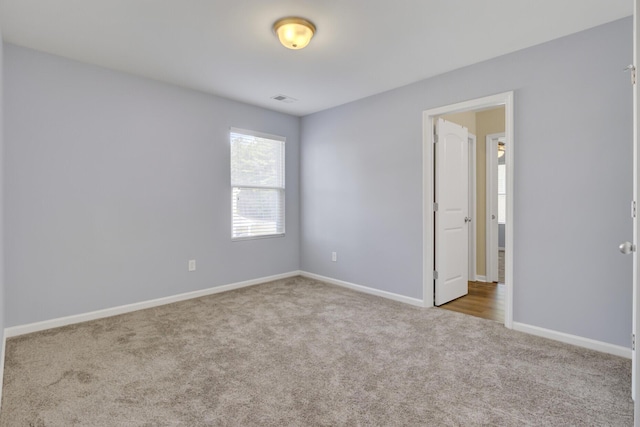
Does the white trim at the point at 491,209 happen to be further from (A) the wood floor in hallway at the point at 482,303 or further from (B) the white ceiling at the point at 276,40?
(B) the white ceiling at the point at 276,40

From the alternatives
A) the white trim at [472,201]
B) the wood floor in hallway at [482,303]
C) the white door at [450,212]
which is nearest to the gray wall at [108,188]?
the white door at [450,212]

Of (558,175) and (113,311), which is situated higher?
(558,175)

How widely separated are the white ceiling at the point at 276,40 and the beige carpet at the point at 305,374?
248 cm

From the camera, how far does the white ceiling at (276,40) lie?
89.1 inches

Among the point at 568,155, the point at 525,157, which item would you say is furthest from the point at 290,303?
the point at 568,155

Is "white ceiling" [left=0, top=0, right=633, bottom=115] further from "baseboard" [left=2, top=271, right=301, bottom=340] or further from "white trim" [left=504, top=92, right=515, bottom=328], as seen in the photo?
"baseboard" [left=2, top=271, right=301, bottom=340]

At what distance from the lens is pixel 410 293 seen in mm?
3752

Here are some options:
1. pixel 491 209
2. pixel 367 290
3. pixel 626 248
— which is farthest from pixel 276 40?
pixel 491 209

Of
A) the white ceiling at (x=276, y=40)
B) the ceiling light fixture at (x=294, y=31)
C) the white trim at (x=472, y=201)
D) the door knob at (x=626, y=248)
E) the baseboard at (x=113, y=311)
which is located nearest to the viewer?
the door knob at (x=626, y=248)

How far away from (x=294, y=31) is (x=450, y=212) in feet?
8.45

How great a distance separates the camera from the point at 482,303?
12.5 feet

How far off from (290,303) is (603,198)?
3004mm

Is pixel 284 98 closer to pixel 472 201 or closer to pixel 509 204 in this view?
pixel 509 204

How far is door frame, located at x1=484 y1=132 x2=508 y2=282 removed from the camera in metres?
4.83
